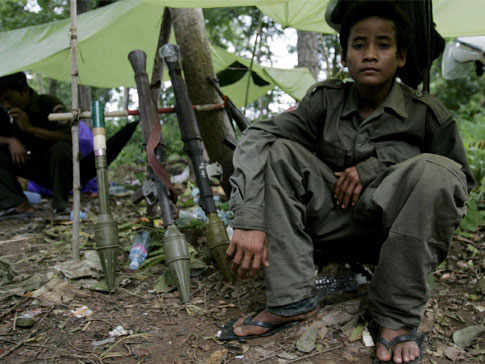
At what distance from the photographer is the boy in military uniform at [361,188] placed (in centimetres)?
133

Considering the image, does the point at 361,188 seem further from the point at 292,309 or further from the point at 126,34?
the point at 126,34

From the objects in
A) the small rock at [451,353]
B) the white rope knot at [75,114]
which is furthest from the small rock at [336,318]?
the white rope knot at [75,114]

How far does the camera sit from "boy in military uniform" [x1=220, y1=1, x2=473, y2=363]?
4.35ft

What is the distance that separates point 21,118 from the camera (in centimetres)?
343

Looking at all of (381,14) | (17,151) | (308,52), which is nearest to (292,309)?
(381,14)

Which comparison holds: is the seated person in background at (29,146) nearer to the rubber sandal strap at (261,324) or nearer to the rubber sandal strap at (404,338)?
the rubber sandal strap at (261,324)

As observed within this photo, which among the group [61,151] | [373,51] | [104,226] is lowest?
[104,226]

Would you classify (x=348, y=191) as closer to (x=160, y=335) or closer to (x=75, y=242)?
(x=160, y=335)

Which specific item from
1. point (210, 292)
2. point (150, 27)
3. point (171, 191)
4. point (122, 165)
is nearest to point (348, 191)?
point (210, 292)

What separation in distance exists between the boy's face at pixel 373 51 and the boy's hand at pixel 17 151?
10.7ft

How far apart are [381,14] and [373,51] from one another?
0.16 m

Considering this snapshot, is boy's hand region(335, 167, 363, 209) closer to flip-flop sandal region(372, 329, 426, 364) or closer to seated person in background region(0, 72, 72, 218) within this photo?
flip-flop sandal region(372, 329, 426, 364)

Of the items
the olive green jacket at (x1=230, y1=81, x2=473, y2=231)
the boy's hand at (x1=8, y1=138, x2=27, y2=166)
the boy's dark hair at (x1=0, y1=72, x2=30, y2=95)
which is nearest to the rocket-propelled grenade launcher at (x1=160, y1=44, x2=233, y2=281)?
the olive green jacket at (x1=230, y1=81, x2=473, y2=231)

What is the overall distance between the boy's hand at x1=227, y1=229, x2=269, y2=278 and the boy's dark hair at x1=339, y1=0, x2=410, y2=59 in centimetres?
103
